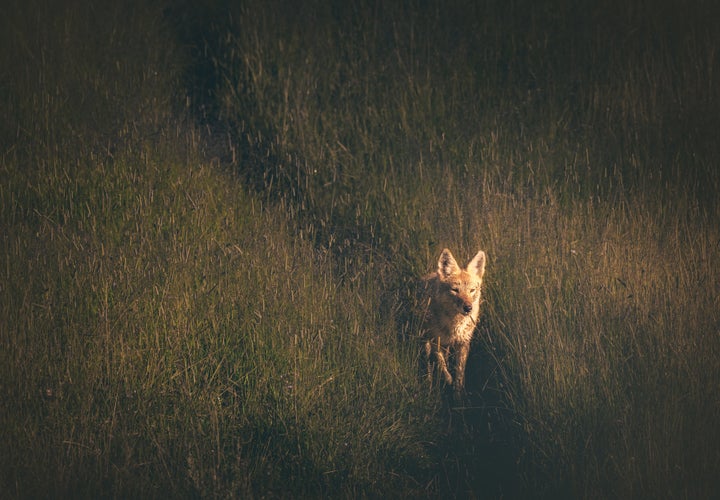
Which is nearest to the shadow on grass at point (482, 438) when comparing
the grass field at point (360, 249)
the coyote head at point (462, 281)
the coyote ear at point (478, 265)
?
the grass field at point (360, 249)

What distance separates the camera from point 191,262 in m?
4.13

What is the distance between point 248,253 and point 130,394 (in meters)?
1.13

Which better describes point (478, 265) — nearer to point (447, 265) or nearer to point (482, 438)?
point (447, 265)

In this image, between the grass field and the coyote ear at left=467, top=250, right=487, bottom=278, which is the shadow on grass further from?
the coyote ear at left=467, top=250, right=487, bottom=278

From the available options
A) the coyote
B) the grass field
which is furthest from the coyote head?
the grass field

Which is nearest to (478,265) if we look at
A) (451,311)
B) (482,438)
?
(451,311)

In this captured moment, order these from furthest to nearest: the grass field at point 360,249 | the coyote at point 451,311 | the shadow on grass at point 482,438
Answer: the coyote at point 451,311
the shadow on grass at point 482,438
the grass field at point 360,249

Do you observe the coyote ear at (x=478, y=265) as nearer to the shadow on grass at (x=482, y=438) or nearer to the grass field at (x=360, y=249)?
the grass field at (x=360, y=249)

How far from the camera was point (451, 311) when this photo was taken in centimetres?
476

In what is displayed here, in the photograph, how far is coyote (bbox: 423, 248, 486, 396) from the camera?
4.49 meters

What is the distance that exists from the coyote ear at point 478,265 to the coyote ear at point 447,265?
0.09 metres

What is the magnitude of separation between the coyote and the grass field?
11cm

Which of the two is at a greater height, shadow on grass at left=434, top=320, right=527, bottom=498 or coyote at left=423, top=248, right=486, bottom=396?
coyote at left=423, top=248, right=486, bottom=396

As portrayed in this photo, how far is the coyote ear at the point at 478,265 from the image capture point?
Result: 4.57 m
